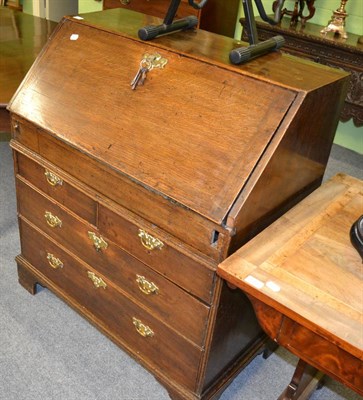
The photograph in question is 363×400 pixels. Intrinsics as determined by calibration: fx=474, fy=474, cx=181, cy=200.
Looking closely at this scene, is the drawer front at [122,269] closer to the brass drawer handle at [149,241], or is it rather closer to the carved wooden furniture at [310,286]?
the brass drawer handle at [149,241]

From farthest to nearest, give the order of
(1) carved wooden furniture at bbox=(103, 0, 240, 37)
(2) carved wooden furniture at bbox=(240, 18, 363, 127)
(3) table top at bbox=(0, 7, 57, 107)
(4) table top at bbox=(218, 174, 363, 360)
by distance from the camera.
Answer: (1) carved wooden furniture at bbox=(103, 0, 240, 37) < (2) carved wooden furniture at bbox=(240, 18, 363, 127) < (3) table top at bbox=(0, 7, 57, 107) < (4) table top at bbox=(218, 174, 363, 360)

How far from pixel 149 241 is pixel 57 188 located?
1.60ft

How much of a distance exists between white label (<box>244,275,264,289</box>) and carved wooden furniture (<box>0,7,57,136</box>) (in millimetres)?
1272

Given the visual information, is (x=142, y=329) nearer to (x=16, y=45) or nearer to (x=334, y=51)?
(x=16, y=45)

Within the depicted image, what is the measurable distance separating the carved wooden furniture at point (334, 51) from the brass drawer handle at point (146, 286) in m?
2.05

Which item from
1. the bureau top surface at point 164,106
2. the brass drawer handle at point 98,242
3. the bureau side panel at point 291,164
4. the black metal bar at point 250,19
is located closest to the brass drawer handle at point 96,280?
the brass drawer handle at point 98,242

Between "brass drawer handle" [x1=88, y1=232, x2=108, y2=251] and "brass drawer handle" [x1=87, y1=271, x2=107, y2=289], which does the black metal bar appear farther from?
"brass drawer handle" [x1=87, y1=271, x2=107, y2=289]

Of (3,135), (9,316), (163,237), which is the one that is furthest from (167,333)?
(3,135)

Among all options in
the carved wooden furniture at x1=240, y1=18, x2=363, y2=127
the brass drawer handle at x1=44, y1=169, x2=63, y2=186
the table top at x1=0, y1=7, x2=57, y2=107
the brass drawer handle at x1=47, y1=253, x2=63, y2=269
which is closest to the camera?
the brass drawer handle at x1=44, y1=169, x2=63, y2=186

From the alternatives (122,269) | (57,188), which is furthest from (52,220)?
(122,269)

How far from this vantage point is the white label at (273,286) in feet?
3.50

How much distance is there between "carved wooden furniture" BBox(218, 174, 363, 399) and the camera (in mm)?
997

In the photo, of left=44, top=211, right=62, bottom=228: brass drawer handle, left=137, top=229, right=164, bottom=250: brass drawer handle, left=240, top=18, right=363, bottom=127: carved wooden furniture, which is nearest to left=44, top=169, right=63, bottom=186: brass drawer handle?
left=44, top=211, right=62, bottom=228: brass drawer handle

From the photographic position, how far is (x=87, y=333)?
2.00 m
